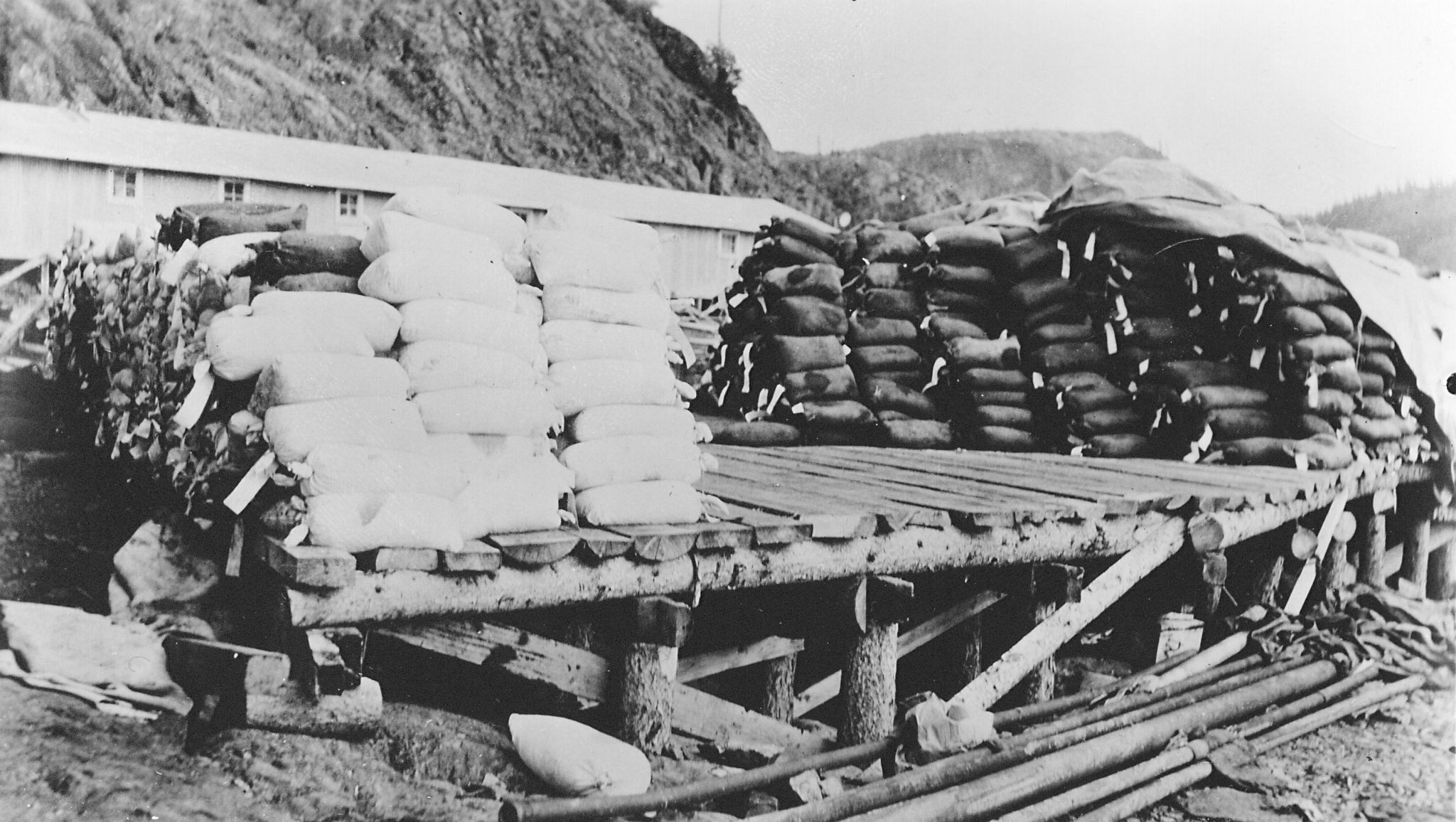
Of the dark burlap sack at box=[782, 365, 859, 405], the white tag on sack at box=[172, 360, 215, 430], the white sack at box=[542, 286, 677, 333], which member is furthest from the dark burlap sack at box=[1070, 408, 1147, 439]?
the white tag on sack at box=[172, 360, 215, 430]

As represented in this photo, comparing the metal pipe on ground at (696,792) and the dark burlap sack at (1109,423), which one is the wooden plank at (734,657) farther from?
the dark burlap sack at (1109,423)

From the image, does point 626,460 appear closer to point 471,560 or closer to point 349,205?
point 471,560

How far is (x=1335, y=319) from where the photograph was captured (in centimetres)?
704

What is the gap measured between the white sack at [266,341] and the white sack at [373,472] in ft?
1.07

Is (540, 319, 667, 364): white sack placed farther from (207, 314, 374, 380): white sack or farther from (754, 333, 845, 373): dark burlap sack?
(754, 333, 845, 373): dark burlap sack

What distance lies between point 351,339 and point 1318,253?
6.45 metres

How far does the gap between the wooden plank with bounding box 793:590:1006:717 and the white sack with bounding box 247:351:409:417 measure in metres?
2.40

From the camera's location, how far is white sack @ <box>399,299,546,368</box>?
10.8ft

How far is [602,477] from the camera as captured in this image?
352cm

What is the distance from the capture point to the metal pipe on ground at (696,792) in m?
2.76

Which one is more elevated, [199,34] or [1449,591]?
[199,34]

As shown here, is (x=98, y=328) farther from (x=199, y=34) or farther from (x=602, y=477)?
(x=602, y=477)

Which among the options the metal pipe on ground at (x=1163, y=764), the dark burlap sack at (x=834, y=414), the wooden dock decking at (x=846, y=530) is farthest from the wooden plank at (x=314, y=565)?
the dark burlap sack at (x=834, y=414)

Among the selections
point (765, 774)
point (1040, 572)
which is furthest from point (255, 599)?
point (1040, 572)
